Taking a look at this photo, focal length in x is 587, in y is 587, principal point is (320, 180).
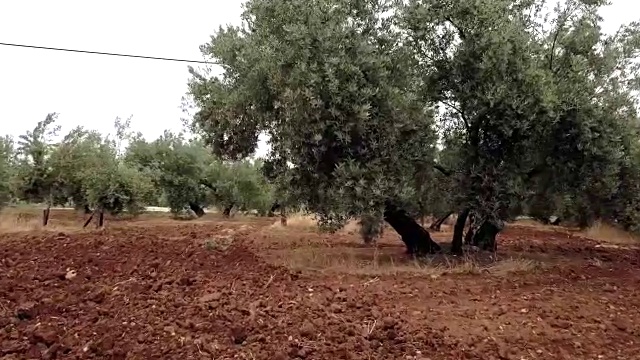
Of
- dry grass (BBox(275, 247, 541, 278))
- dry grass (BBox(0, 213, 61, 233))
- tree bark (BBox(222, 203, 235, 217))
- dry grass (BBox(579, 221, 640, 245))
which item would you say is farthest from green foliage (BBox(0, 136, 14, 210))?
dry grass (BBox(579, 221, 640, 245))

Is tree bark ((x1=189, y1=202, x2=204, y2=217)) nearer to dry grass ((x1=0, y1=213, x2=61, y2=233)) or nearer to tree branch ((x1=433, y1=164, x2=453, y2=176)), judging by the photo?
dry grass ((x1=0, y1=213, x2=61, y2=233))

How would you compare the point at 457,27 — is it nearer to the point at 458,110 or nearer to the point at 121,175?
the point at 458,110

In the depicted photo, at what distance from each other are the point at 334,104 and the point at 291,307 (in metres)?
3.44

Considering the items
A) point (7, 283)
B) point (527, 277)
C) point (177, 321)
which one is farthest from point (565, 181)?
point (7, 283)

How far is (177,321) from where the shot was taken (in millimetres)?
5426

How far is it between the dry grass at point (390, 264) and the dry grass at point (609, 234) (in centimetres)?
1067

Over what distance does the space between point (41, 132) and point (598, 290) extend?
20626mm

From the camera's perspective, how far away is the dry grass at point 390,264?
8.78 metres

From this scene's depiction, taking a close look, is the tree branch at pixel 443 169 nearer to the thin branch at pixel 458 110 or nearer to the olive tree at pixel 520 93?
the olive tree at pixel 520 93

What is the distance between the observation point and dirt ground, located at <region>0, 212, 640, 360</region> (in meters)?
5.08

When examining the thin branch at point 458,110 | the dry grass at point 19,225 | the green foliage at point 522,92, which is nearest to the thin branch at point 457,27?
the green foliage at point 522,92

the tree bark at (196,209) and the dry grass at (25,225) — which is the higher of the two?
the tree bark at (196,209)

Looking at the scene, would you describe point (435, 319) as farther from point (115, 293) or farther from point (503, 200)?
point (503, 200)

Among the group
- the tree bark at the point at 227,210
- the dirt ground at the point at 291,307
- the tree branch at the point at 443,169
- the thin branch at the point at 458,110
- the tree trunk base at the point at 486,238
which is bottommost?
the dirt ground at the point at 291,307
